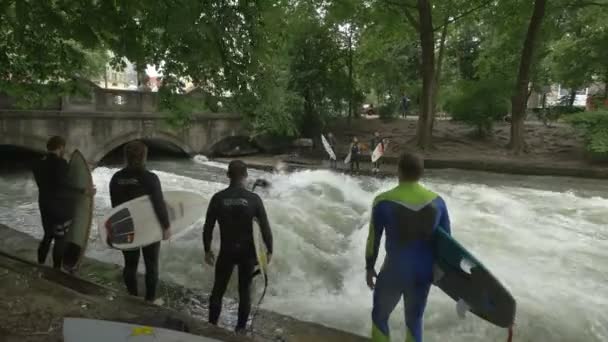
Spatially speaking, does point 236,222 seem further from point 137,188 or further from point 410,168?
point 410,168

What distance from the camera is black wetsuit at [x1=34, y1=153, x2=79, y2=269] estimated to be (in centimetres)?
547

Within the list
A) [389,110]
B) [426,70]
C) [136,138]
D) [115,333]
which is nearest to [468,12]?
[426,70]

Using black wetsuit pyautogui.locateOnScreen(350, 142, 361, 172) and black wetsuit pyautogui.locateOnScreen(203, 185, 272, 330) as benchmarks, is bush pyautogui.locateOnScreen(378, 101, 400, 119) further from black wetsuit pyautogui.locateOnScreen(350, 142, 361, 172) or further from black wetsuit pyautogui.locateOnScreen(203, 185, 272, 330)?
black wetsuit pyautogui.locateOnScreen(203, 185, 272, 330)

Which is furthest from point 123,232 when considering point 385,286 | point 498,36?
point 498,36

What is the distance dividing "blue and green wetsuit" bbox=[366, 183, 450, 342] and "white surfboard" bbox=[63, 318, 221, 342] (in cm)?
141

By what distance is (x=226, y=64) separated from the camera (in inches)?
220

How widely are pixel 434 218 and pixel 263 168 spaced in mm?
18341

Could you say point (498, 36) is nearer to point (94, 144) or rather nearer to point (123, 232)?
point (94, 144)

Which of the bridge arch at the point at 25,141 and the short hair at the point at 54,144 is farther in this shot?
the bridge arch at the point at 25,141

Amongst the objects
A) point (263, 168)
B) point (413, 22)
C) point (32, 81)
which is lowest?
point (263, 168)

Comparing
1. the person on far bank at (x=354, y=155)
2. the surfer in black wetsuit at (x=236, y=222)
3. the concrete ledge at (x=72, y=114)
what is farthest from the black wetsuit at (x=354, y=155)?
the surfer in black wetsuit at (x=236, y=222)

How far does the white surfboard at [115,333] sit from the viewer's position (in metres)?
3.59

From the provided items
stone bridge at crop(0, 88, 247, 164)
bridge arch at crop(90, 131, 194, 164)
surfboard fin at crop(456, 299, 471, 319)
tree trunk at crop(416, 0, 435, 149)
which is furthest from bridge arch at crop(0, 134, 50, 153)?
surfboard fin at crop(456, 299, 471, 319)

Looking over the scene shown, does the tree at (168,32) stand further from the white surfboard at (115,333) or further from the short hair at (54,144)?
the white surfboard at (115,333)
